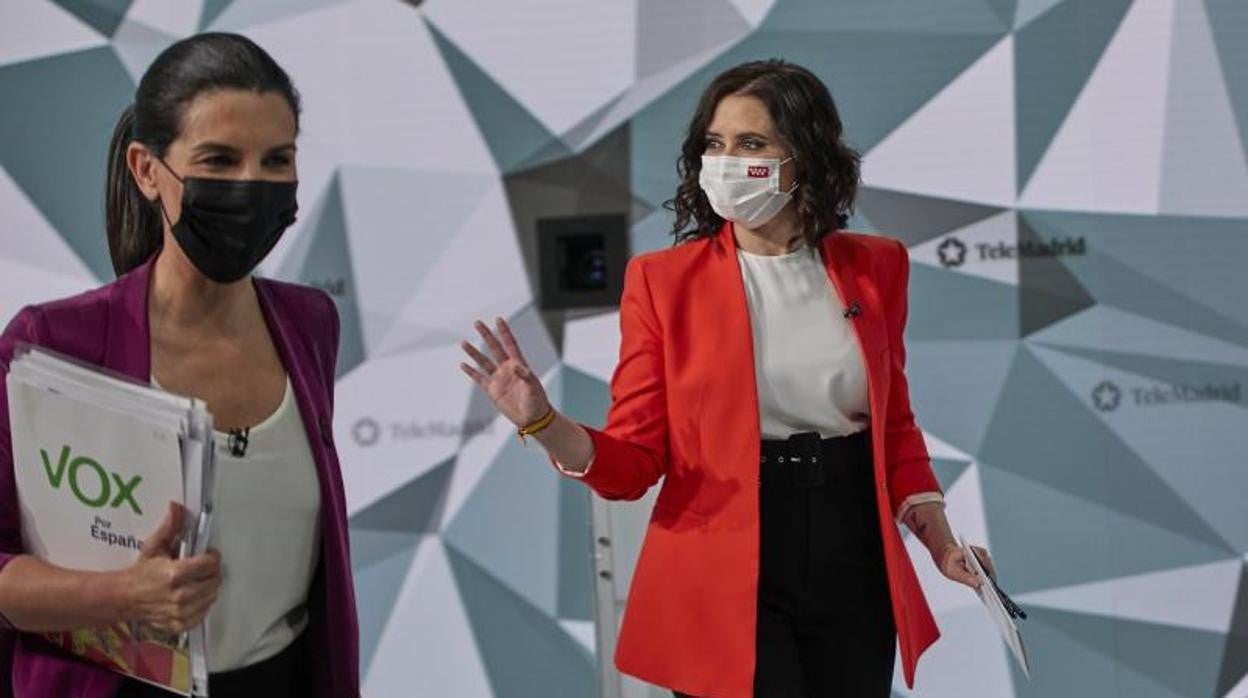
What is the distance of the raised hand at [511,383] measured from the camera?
2.21 meters

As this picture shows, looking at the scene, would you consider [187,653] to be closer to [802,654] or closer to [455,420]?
[802,654]

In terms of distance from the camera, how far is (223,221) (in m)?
1.70

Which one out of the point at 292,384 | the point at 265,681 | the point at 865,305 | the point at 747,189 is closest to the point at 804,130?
the point at 747,189

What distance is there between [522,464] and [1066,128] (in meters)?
1.64

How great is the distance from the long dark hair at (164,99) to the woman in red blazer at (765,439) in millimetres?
564

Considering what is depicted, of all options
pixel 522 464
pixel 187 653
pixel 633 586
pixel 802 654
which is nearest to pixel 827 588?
pixel 802 654

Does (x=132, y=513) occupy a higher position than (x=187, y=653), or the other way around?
(x=132, y=513)

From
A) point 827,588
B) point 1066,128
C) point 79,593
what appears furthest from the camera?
point 1066,128

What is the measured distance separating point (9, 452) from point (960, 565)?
1.41 metres

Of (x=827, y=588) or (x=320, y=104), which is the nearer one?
(x=827, y=588)

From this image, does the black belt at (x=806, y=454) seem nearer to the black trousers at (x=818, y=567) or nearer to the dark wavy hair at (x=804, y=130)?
the black trousers at (x=818, y=567)

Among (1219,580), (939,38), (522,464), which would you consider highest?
(939,38)

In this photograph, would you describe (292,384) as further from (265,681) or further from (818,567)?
(818,567)

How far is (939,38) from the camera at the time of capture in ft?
12.3
